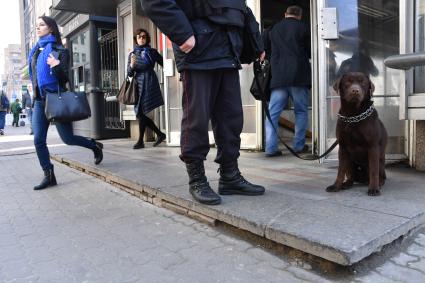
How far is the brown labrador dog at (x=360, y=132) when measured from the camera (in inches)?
127

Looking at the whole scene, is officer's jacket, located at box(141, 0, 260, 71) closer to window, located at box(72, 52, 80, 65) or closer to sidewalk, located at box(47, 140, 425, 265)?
sidewalk, located at box(47, 140, 425, 265)

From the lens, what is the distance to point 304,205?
3012 mm

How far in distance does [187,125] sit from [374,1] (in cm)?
293

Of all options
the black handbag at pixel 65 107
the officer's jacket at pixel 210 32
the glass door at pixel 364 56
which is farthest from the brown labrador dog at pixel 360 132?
the black handbag at pixel 65 107

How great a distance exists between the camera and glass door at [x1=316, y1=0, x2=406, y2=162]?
15.2 feet

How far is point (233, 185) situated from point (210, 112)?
603 mm

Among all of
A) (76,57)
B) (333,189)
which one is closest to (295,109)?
(333,189)

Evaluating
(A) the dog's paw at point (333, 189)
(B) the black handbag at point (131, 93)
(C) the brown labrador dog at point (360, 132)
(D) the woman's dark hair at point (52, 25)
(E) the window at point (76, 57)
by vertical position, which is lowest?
(A) the dog's paw at point (333, 189)

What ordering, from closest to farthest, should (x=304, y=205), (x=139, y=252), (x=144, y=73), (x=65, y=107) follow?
(x=139, y=252), (x=304, y=205), (x=65, y=107), (x=144, y=73)

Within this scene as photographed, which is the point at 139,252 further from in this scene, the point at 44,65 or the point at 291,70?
the point at 291,70

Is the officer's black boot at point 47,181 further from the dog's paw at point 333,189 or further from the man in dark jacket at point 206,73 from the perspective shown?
the dog's paw at point 333,189

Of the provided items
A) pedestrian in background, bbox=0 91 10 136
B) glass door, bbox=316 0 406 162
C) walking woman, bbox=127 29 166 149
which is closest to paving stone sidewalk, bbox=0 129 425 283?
glass door, bbox=316 0 406 162

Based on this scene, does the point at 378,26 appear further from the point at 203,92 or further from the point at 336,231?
the point at 336,231

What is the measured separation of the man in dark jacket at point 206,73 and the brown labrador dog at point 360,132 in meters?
0.71
